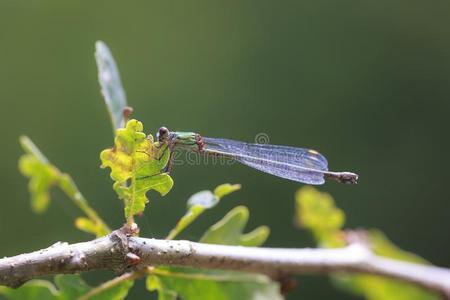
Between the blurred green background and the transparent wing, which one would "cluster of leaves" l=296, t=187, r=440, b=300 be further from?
the blurred green background

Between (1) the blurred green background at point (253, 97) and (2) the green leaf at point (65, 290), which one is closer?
(2) the green leaf at point (65, 290)

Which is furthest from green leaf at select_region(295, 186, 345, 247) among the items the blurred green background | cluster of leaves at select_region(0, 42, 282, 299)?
the blurred green background

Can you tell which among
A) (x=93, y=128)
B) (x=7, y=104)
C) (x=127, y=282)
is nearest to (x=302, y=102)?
(x=93, y=128)

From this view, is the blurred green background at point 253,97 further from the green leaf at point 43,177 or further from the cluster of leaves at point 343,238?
the green leaf at point 43,177

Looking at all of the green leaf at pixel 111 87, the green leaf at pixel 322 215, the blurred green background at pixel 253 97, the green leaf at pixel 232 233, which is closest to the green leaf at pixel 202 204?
the green leaf at pixel 232 233

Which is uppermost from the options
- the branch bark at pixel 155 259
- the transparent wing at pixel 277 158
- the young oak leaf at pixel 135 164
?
the transparent wing at pixel 277 158

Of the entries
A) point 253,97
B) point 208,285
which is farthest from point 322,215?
point 253,97

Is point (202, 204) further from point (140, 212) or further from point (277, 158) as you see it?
point (277, 158)
